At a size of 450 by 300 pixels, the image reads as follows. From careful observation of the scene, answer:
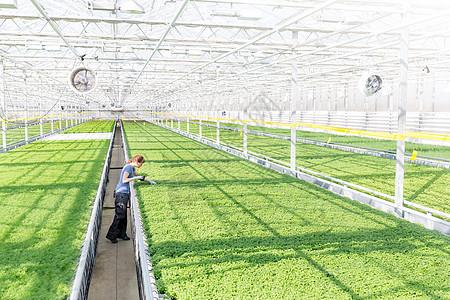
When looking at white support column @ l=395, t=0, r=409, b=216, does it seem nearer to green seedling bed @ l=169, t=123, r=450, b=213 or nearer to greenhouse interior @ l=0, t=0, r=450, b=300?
greenhouse interior @ l=0, t=0, r=450, b=300

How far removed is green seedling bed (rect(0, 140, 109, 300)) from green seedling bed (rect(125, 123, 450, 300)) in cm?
125

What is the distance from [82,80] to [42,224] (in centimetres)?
489

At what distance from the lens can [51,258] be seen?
5.38 m

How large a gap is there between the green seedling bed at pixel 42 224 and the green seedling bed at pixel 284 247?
125 cm

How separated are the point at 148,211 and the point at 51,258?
248 cm

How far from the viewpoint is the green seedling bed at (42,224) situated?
4668 millimetres

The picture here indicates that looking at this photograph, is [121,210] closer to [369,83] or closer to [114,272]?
[114,272]

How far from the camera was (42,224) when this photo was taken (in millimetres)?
6844

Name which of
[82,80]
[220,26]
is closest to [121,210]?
[82,80]

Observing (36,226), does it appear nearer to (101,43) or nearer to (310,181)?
(310,181)

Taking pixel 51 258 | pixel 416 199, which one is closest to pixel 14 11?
pixel 51 258

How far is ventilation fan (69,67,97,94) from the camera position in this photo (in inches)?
403

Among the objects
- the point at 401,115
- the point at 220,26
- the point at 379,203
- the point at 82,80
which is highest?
the point at 220,26

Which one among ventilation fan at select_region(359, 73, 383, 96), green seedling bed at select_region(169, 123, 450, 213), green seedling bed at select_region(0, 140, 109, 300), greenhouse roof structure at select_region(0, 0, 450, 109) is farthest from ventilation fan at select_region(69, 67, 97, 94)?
ventilation fan at select_region(359, 73, 383, 96)
